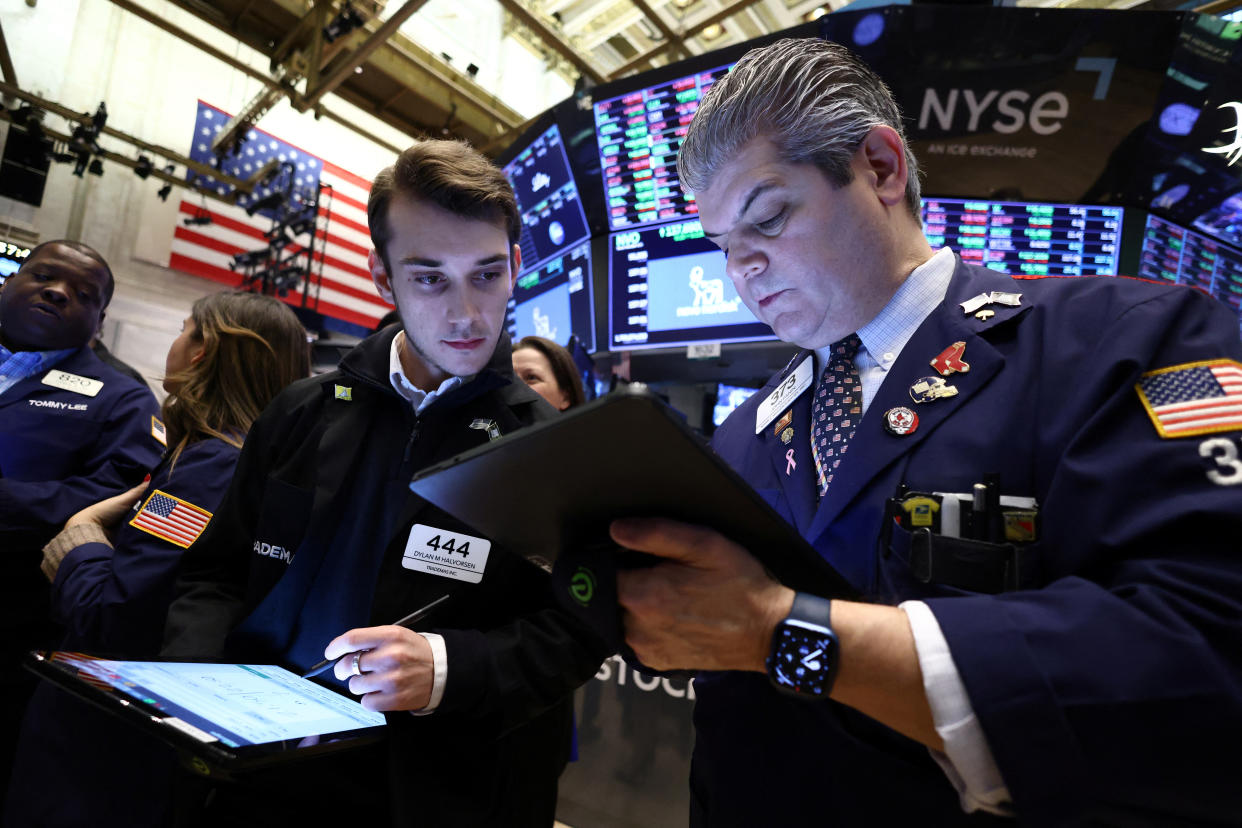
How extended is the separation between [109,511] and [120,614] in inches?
24.2

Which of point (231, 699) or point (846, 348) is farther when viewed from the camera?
point (846, 348)

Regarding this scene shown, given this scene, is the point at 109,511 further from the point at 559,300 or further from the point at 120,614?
the point at 559,300

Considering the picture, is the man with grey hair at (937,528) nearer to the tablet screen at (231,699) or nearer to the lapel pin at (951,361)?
the lapel pin at (951,361)

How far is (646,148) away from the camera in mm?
3645

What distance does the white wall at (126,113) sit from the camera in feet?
23.4

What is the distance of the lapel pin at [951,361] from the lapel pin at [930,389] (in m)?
0.02

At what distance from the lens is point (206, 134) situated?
8.27 m

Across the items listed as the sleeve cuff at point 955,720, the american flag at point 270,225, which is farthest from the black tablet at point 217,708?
the american flag at point 270,225

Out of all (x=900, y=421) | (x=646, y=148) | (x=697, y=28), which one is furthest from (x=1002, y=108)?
(x=697, y=28)

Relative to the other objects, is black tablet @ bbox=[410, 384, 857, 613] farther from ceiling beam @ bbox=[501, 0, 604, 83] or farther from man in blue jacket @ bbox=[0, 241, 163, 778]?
ceiling beam @ bbox=[501, 0, 604, 83]

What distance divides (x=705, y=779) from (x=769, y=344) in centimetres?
255

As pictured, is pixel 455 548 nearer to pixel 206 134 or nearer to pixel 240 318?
pixel 240 318

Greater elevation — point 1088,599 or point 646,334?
point 646,334

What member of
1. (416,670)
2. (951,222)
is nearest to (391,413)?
(416,670)
